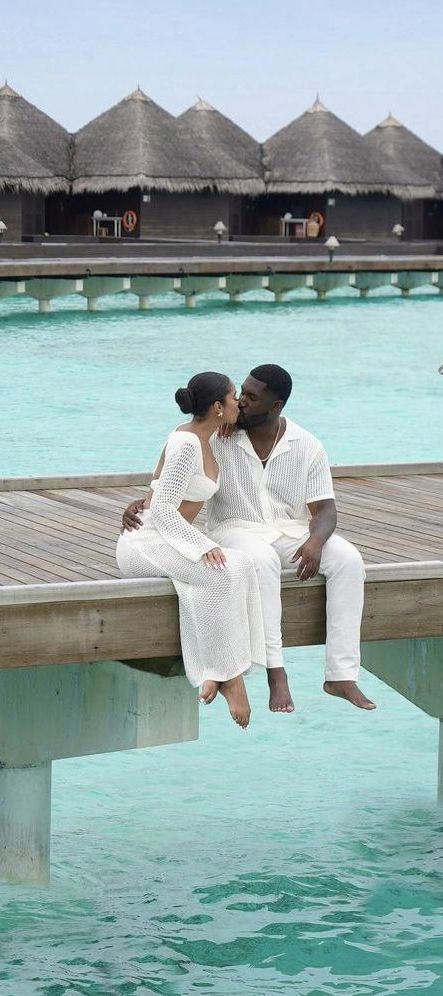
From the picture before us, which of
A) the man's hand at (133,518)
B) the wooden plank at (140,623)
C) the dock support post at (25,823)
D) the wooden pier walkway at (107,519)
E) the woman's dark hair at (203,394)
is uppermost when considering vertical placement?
the woman's dark hair at (203,394)

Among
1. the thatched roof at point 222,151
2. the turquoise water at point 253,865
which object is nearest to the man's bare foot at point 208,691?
the turquoise water at point 253,865

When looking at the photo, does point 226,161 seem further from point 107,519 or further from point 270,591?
point 270,591

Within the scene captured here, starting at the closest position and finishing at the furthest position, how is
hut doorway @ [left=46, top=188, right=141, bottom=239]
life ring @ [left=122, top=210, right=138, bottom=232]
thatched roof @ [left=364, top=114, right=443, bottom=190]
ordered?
1. life ring @ [left=122, top=210, right=138, bottom=232]
2. hut doorway @ [left=46, top=188, right=141, bottom=239]
3. thatched roof @ [left=364, top=114, right=443, bottom=190]

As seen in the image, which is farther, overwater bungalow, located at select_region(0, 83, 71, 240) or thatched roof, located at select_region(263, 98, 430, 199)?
thatched roof, located at select_region(263, 98, 430, 199)

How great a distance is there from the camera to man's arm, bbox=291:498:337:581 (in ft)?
16.3

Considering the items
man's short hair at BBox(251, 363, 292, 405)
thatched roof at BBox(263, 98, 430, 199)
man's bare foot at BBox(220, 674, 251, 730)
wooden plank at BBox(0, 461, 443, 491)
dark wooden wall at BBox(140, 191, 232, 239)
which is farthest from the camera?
thatched roof at BBox(263, 98, 430, 199)

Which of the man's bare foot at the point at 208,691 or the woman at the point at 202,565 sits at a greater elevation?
the woman at the point at 202,565

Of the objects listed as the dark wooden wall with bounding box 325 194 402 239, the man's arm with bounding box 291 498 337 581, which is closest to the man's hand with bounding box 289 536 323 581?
the man's arm with bounding box 291 498 337 581

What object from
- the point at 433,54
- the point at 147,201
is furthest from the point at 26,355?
the point at 433,54

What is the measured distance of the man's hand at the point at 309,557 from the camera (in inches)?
196

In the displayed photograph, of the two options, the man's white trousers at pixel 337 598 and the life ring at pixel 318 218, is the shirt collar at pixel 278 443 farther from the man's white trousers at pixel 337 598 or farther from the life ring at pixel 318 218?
the life ring at pixel 318 218

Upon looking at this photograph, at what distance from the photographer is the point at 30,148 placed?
37.7m

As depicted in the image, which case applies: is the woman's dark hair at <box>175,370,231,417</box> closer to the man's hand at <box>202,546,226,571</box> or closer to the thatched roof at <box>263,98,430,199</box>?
the man's hand at <box>202,546,226,571</box>

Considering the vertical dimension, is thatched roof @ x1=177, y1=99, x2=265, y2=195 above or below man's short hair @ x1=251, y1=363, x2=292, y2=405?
above
